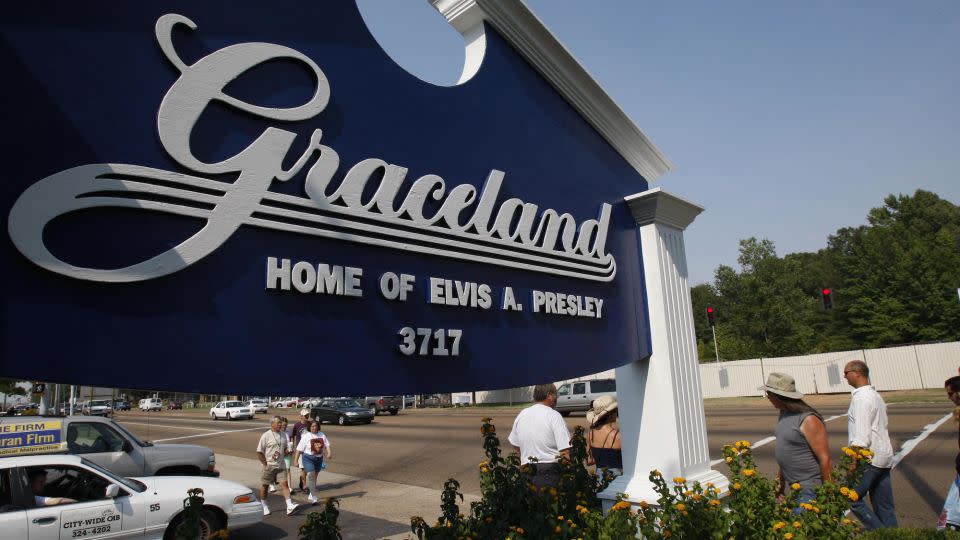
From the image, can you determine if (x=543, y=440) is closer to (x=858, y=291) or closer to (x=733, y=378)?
(x=733, y=378)

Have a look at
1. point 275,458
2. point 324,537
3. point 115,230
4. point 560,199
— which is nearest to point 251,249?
point 115,230

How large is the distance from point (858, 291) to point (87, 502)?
183ft

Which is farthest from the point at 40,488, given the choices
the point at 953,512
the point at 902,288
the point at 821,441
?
the point at 902,288

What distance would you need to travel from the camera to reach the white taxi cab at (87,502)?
571cm

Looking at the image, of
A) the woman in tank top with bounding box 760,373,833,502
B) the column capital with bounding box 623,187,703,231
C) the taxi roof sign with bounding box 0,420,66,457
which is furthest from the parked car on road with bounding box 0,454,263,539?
the woman in tank top with bounding box 760,373,833,502

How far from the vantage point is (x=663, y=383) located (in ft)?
15.5

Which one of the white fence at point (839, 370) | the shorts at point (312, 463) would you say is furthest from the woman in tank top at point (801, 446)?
the white fence at point (839, 370)

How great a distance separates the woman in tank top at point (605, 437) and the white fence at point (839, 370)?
20351mm

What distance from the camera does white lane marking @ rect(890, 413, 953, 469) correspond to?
10.1 meters

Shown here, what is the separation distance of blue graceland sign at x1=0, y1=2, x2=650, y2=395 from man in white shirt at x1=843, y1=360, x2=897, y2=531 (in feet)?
8.30

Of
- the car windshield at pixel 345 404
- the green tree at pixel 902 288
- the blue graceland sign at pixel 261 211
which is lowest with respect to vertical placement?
the car windshield at pixel 345 404

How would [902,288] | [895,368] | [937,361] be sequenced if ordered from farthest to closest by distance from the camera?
[902,288]
[895,368]
[937,361]

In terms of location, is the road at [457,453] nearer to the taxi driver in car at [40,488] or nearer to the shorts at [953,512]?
the shorts at [953,512]

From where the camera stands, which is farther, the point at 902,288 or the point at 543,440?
the point at 902,288
